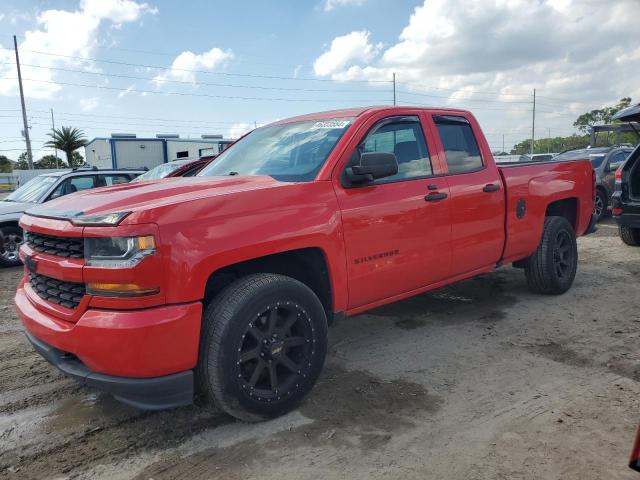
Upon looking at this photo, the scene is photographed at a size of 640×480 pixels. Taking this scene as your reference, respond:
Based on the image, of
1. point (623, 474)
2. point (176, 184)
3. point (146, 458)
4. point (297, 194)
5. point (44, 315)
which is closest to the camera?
point (623, 474)

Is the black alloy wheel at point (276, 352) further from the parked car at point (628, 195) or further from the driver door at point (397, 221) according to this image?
the parked car at point (628, 195)

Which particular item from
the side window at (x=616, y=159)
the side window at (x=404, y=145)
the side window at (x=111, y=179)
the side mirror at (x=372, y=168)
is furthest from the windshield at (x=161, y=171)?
the side window at (x=616, y=159)

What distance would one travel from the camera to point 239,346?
2.82m

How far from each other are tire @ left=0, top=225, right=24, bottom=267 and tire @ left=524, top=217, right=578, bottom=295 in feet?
25.9

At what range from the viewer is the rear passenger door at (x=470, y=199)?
13.9 feet

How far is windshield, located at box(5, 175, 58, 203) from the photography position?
8977mm

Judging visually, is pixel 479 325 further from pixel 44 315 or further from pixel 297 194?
pixel 44 315

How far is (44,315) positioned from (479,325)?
360 centimetres

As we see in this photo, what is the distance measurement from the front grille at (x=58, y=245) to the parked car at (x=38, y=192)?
630 centimetres

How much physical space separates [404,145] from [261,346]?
203 cm

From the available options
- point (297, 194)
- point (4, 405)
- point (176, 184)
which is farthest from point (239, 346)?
point (4, 405)

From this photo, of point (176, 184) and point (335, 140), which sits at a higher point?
point (335, 140)

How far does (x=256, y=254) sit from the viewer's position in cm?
293

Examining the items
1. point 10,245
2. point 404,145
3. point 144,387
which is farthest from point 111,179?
point 144,387
